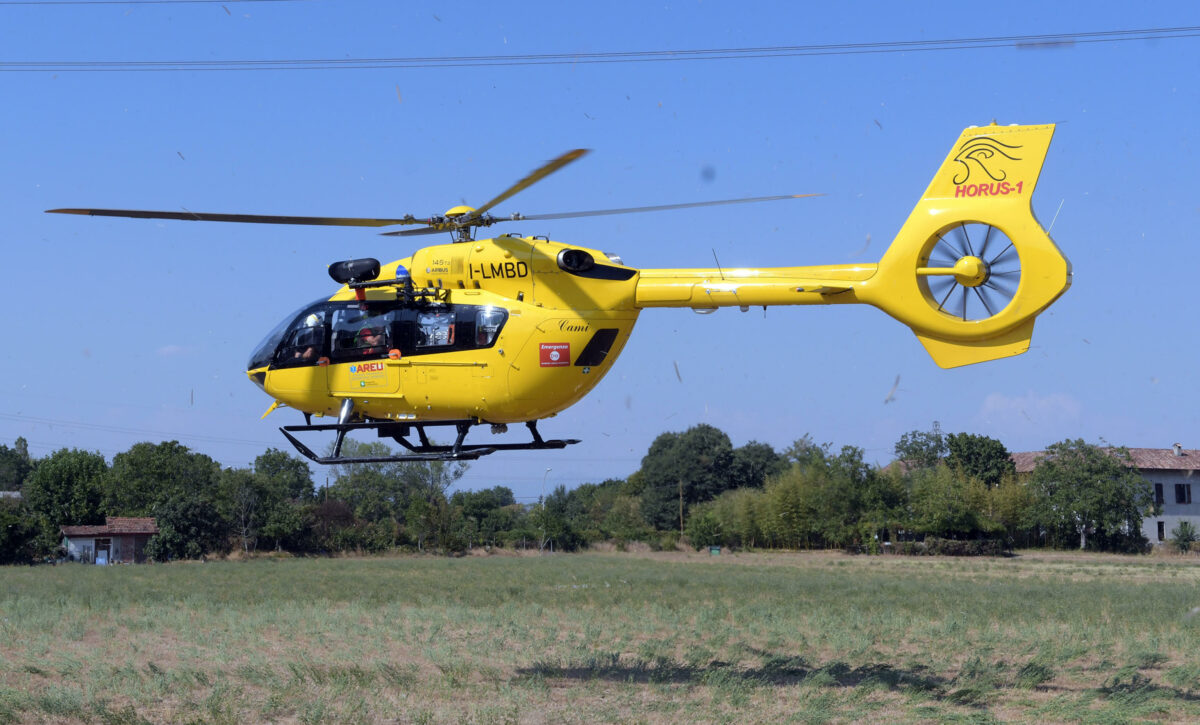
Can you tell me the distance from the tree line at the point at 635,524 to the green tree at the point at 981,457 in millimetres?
1014

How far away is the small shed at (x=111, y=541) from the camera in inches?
2534

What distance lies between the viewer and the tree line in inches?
2598

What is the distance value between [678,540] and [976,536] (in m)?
20.9

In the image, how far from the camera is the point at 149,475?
72750 millimetres

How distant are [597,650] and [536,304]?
36.4 feet

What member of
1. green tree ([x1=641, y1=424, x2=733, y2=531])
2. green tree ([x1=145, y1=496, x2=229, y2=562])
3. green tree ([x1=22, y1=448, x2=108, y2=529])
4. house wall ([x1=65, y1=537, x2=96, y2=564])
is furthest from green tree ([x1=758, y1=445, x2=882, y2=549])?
green tree ([x1=22, y1=448, x2=108, y2=529])

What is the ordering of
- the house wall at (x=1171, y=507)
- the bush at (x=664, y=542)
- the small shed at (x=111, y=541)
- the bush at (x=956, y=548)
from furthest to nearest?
the bush at (x=664, y=542), the house wall at (x=1171, y=507), the bush at (x=956, y=548), the small shed at (x=111, y=541)

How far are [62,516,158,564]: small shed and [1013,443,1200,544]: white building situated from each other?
57.3 m

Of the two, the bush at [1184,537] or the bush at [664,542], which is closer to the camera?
the bush at [1184,537]

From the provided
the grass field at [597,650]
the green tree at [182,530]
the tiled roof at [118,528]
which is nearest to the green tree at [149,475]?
the tiled roof at [118,528]

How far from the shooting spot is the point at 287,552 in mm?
66562

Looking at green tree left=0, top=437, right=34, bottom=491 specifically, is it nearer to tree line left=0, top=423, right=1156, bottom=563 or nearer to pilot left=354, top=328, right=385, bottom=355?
tree line left=0, top=423, right=1156, bottom=563

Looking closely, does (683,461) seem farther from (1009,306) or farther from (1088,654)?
(1009,306)

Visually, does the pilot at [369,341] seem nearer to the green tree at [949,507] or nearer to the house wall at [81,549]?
the house wall at [81,549]
